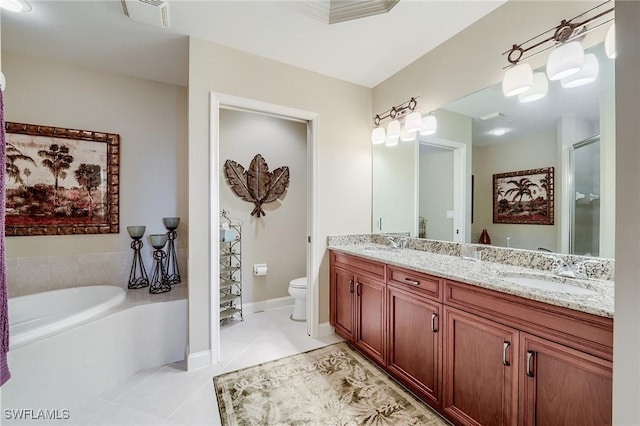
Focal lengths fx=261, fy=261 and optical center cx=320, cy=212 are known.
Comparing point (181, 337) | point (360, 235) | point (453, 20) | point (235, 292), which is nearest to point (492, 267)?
point (360, 235)

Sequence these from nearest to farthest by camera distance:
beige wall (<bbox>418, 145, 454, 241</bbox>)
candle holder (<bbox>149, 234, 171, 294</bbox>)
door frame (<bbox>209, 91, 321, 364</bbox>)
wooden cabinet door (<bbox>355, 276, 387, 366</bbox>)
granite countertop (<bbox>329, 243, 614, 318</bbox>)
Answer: granite countertop (<bbox>329, 243, 614, 318</bbox>) → wooden cabinet door (<bbox>355, 276, 387, 366</bbox>) → door frame (<bbox>209, 91, 321, 364</bbox>) → beige wall (<bbox>418, 145, 454, 241</bbox>) → candle holder (<bbox>149, 234, 171, 294</bbox>)

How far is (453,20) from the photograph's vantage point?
6.14 ft

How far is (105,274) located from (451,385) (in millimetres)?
2999

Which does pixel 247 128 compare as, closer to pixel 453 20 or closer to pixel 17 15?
pixel 17 15

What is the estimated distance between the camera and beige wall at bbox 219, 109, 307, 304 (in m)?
3.11

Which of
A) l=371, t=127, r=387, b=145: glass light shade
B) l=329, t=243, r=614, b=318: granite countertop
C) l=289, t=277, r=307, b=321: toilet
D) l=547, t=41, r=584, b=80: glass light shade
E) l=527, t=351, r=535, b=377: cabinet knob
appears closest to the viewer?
l=329, t=243, r=614, b=318: granite countertop

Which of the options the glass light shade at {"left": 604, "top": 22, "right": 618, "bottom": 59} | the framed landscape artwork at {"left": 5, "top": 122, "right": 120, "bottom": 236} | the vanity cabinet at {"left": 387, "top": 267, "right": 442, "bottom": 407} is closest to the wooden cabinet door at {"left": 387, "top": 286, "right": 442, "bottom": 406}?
the vanity cabinet at {"left": 387, "top": 267, "right": 442, "bottom": 407}

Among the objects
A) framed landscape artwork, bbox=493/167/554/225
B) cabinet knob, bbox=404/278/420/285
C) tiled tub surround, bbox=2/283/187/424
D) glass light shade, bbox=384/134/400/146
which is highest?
glass light shade, bbox=384/134/400/146

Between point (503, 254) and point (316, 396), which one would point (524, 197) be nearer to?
point (503, 254)

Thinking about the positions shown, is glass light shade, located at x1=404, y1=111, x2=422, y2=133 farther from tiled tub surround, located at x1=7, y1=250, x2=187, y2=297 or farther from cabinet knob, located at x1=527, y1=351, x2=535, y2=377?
tiled tub surround, located at x1=7, y1=250, x2=187, y2=297

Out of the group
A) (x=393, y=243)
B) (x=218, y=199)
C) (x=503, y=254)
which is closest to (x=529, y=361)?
(x=503, y=254)

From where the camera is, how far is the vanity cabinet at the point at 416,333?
1531 mm

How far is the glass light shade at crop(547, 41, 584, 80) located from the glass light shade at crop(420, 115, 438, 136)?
2.69 feet

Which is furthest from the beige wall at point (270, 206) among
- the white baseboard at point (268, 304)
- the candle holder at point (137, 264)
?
the candle holder at point (137, 264)
